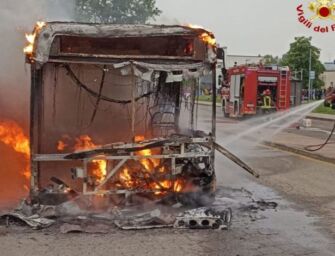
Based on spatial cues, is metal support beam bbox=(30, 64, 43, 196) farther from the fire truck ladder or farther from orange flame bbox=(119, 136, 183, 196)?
the fire truck ladder

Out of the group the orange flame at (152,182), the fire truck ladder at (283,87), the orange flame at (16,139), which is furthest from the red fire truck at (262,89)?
the orange flame at (152,182)

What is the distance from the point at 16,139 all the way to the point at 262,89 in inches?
837

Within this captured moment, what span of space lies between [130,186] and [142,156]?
0.47 metres

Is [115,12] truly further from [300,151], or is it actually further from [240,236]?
[240,236]

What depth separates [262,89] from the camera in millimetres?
27547

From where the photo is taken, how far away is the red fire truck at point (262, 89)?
26.9 meters

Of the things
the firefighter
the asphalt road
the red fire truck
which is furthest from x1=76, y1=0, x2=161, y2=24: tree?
the asphalt road

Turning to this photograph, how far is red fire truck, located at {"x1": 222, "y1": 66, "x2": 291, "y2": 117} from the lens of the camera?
26859 millimetres

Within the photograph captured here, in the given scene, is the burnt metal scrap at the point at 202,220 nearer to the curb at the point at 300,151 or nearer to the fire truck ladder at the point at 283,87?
the curb at the point at 300,151

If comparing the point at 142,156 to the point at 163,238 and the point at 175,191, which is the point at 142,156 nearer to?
the point at 175,191

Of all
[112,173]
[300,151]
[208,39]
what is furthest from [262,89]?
[112,173]

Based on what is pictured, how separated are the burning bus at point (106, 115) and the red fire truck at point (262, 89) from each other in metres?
19.4

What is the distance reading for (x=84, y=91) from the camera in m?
7.58

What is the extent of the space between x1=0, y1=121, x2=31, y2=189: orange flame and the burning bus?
1.49 ft
